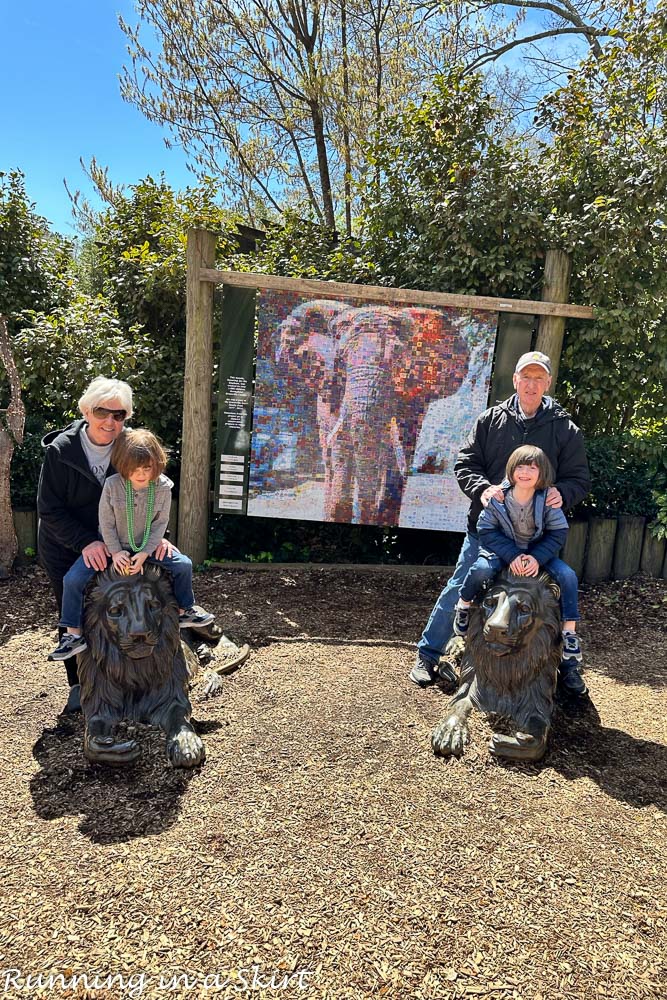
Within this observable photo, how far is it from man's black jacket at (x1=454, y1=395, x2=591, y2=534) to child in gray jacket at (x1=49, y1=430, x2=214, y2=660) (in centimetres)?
175

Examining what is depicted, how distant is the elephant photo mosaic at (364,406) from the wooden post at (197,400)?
42 cm

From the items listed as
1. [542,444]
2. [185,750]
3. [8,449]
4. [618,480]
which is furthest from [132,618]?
[618,480]

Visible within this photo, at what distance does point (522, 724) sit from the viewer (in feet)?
10.5

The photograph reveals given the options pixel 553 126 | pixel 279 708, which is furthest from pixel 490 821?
pixel 553 126

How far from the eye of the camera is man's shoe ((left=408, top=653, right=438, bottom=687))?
13.0ft

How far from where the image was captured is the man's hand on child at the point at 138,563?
3.10 metres

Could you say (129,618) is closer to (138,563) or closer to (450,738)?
(138,563)

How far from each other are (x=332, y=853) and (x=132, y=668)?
1256 mm

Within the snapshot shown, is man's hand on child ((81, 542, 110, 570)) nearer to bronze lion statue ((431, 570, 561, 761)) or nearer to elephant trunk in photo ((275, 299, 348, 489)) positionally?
bronze lion statue ((431, 570, 561, 761))

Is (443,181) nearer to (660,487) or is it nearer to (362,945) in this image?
(660,487)

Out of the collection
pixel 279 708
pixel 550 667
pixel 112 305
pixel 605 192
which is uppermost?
pixel 605 192

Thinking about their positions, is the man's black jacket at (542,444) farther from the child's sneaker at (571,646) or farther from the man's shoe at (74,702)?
the man's shoe at (74,702)

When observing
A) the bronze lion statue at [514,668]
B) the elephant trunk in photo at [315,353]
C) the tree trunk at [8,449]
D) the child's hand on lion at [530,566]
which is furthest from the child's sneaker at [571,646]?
the tree trunk at [8,449]

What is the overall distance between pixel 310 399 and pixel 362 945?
13.2 ft
